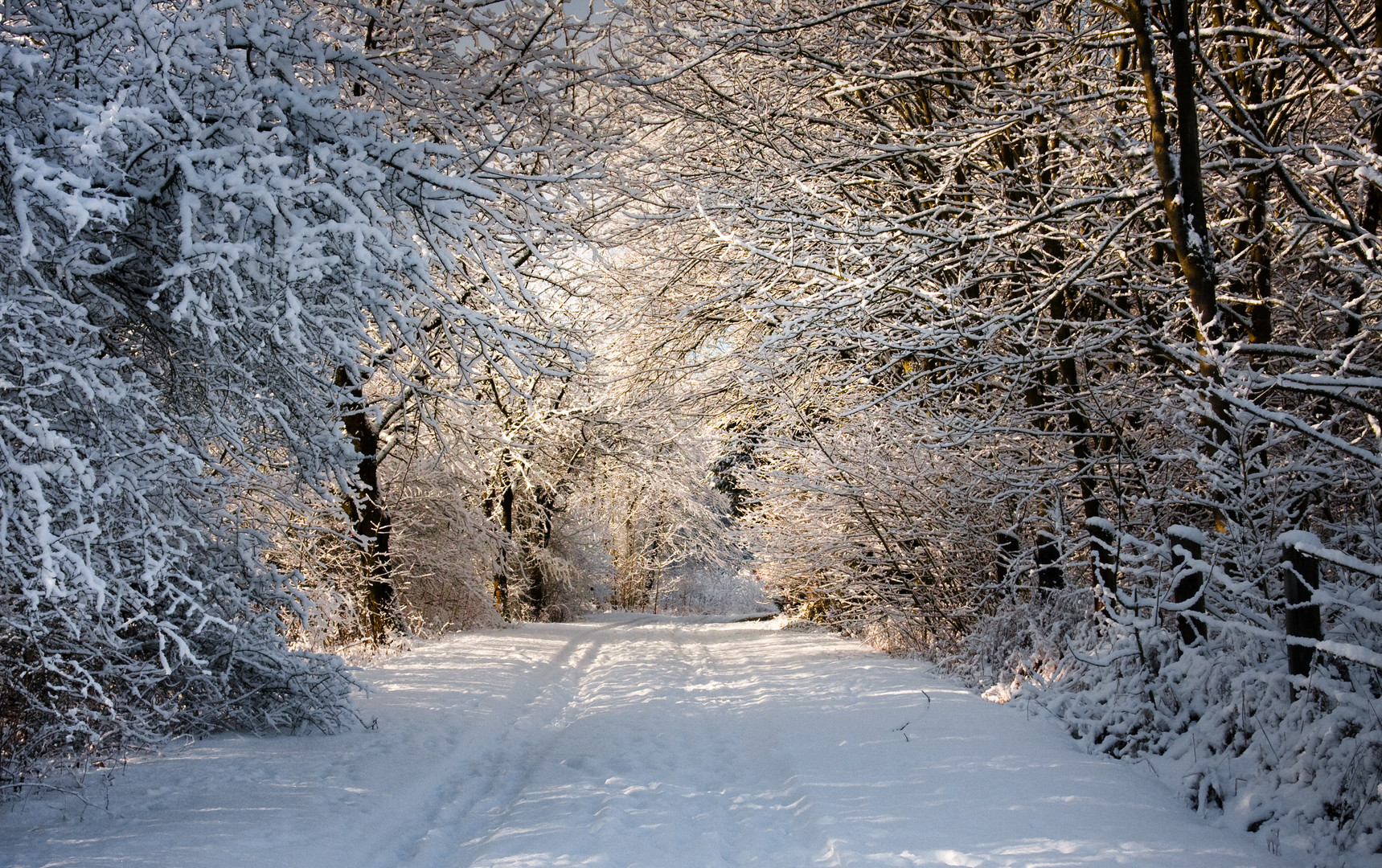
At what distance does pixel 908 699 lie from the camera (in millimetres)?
6539

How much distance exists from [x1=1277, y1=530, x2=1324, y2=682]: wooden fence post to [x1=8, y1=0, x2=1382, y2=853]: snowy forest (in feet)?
0.06

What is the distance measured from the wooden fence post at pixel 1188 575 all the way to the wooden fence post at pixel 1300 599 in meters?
0.41

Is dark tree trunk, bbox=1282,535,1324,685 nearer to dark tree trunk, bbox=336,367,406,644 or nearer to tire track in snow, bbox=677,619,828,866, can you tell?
tire track in snow, bbox=677,619,828,866

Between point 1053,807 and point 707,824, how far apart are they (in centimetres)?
174

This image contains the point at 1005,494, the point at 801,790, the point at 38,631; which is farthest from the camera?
the point at 1005,494

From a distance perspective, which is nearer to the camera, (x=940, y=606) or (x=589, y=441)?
(x=940, y=606)

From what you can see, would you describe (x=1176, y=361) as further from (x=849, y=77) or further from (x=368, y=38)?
(x=368, y=38)

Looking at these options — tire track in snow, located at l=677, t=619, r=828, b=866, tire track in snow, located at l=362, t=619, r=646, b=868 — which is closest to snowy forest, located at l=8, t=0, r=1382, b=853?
tire track in snow, located at l=362, t=619, r=646, b=868

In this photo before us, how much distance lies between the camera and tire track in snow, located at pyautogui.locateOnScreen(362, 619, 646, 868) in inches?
151

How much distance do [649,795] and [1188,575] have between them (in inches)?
143

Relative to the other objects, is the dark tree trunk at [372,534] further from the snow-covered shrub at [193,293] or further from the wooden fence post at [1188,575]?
the wooden fence post at [1188,575]

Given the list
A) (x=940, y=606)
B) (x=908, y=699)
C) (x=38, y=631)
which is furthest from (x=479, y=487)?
(x=38, y=631)

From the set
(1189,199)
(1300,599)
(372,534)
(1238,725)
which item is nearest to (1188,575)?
(1238,725)

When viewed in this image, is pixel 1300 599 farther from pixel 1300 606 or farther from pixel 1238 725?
pixel 1238 725
